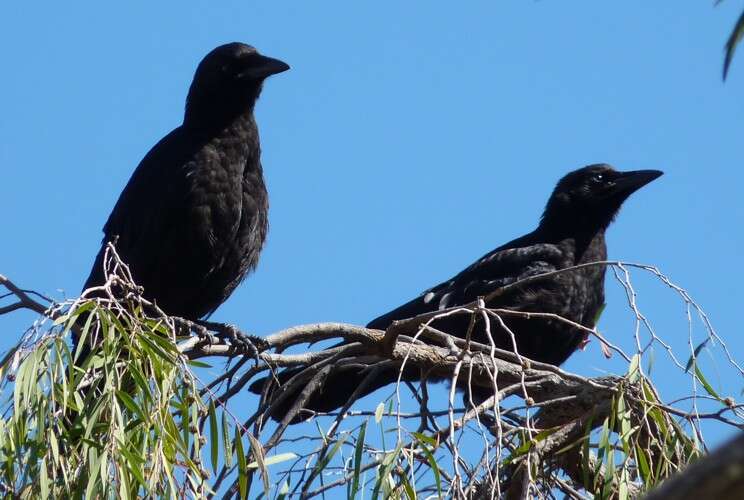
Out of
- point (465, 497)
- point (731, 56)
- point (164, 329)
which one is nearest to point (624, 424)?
point (465, 497)

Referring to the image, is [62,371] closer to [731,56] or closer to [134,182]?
[731,56]

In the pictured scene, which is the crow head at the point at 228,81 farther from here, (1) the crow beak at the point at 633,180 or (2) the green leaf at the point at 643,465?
(2) the green leaf at the point at 643,465

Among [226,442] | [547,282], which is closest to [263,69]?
[547,282]

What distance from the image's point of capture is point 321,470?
2.75 metres

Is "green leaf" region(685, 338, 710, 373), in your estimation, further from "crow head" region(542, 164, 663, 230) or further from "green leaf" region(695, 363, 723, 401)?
"crow head" region(542, 164, 663, 230)

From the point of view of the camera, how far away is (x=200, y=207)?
4895 mm

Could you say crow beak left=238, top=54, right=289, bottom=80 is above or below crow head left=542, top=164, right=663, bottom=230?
above

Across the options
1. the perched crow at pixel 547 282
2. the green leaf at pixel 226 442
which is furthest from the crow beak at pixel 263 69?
the green leaf at pixel 226 442

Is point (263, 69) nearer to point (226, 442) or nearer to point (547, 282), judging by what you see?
point (547, 282)

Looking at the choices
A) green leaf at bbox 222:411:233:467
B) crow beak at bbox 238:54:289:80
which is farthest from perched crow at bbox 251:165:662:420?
green leaf at bbox 222:411:233:467

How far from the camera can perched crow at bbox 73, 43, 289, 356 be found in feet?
16.1

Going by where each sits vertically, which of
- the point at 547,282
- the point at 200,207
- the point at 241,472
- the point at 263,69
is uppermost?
the point at 263,69

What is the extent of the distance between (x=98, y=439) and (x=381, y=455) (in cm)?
75

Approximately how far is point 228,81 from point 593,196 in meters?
2.65
